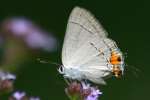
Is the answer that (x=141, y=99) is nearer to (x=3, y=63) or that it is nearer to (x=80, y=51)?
(x=3, y=63)

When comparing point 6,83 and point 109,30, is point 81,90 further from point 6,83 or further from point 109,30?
point 109,30

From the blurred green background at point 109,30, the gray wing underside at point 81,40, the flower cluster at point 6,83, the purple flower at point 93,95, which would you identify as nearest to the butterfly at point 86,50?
the gray wing underside at point 81,40

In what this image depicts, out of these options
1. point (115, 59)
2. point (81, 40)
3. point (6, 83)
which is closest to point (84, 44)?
point (81, 40)

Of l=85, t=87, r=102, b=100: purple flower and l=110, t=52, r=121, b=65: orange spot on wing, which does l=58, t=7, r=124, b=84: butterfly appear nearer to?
l=110, t=52, r=121, b=65: orange spot on wing

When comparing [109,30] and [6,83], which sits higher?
[109,30]

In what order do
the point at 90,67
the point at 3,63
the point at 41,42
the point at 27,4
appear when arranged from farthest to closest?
1. the point at 27,4
2. the point at 41,42
3. the point at 3,63
4. the point at 90,67

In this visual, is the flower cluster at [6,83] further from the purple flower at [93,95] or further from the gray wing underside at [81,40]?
the purple flower at [93,95]

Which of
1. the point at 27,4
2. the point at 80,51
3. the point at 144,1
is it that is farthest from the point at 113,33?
the point at 80,51
